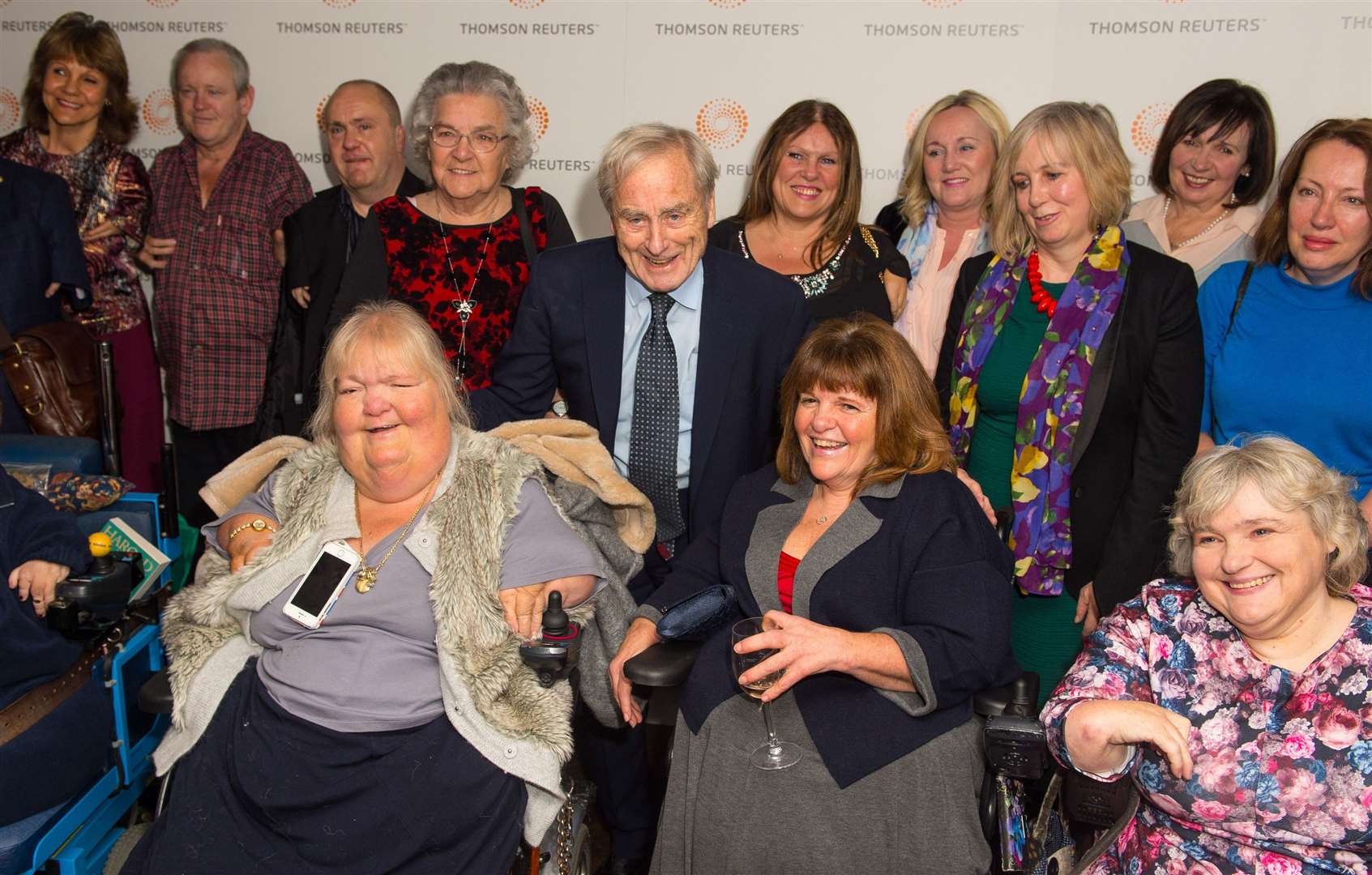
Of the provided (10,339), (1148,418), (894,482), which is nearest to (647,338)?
(894,482)

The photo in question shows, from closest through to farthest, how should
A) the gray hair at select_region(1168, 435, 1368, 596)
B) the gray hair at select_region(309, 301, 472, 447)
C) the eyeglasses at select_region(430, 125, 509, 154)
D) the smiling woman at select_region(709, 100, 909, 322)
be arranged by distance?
the gray hair at select_region(1168, 435, 1368, 596) → the gray hair at select_region(309, 301, 472, 447) → the eyeglasses at select_region(430, 125, 509, 154) → the smiling woman at select_region(709, 100, 909, 322)

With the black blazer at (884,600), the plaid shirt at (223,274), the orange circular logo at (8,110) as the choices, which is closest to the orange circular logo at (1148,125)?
the black blazer at (884,600)

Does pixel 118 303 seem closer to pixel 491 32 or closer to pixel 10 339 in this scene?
pixel 10 339

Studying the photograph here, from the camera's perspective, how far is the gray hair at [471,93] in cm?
343

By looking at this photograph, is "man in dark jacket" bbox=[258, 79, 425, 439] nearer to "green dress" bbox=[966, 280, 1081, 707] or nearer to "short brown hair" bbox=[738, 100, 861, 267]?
"short brown hair" bbox=[738, 100, 861, 267]

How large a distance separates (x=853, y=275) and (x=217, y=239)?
8.34ft

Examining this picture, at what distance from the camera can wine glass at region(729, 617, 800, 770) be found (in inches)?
89.6

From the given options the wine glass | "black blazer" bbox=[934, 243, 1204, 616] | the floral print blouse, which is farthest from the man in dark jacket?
the floral print blouse

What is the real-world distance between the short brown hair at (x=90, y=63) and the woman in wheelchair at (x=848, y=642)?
3277 mm

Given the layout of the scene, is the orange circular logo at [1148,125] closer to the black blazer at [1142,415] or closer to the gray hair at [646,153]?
the black blazer at [1142,415]

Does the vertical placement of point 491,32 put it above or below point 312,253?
above

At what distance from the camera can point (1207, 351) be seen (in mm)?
3137

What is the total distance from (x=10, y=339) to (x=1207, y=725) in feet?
11.9

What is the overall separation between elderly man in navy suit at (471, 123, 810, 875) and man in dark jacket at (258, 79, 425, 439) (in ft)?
3.92
